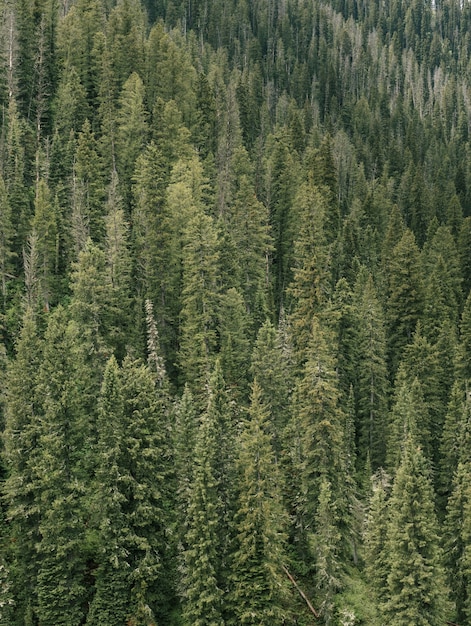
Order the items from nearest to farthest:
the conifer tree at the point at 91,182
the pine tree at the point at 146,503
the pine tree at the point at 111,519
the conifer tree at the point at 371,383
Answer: the pine tree at the point at 111,519 < the pine tree at the point at 146,503 < the conifer tree at the point at 371,383 < the conifer tree at the point at 91,182

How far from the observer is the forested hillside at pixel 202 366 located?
3859 cm

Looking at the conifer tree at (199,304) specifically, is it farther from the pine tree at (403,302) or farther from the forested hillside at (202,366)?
the pine tree at (403,302)

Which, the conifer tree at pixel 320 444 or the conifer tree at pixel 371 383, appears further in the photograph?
the conifer tree at pixel 371 383

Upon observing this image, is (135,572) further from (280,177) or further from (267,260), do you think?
(280,177)

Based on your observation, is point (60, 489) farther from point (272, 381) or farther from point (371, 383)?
point (371, 383)

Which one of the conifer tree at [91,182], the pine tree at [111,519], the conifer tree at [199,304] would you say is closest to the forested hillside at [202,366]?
the pine tree at [111,519]

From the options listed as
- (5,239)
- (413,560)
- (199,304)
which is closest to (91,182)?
(5,239)

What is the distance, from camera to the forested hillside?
3859 centimetres

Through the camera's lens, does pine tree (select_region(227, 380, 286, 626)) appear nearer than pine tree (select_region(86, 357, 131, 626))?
Yes

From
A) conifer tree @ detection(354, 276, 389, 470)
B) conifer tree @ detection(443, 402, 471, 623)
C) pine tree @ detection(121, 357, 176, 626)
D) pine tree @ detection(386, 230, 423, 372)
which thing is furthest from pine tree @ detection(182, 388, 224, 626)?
pine tree @ detection(386, 230, 423, 372)

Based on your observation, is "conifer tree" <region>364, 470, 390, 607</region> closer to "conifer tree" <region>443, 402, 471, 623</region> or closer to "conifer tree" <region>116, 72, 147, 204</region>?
"conifer tree" <region>443, 402, 471, 623</region>

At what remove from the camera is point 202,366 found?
174 feet

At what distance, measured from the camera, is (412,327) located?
65.3m

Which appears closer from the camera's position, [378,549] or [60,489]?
[60,489]
